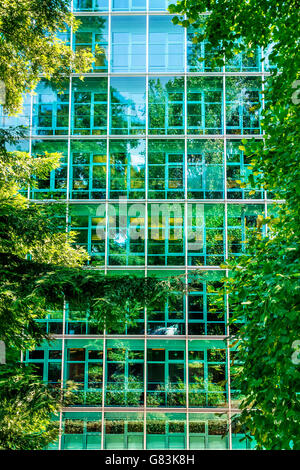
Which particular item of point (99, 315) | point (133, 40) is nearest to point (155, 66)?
point (133, 40)

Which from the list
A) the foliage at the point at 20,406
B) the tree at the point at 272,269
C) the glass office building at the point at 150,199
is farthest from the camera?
the glass office building at the point at 150,199

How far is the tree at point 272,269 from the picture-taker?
3311 mm

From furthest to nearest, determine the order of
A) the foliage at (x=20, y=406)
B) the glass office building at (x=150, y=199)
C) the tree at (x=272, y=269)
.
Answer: the glass office building at (x=150, y=199) → the foliage at (x=20, y=406) → the tree at (x=272, y=269)

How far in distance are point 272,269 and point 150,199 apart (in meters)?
7.08

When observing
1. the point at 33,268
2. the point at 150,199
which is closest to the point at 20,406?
the point at 33,268

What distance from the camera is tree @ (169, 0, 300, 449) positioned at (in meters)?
3.31

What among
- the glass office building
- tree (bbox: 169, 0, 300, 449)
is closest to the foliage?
tree (bbox: 169, 0, 300, 449)

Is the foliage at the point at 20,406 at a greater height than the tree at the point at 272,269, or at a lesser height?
lesser

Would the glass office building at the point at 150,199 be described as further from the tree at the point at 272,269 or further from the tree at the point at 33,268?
the tree at the point at 272,269

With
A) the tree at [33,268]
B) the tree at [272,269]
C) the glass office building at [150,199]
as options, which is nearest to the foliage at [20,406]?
the tree at [33,268]

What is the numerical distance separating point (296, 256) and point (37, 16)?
13.1ft

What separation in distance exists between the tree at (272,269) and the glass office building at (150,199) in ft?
19.2

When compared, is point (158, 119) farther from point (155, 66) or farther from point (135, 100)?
point (155, 66)

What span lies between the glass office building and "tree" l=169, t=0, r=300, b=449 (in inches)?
230
